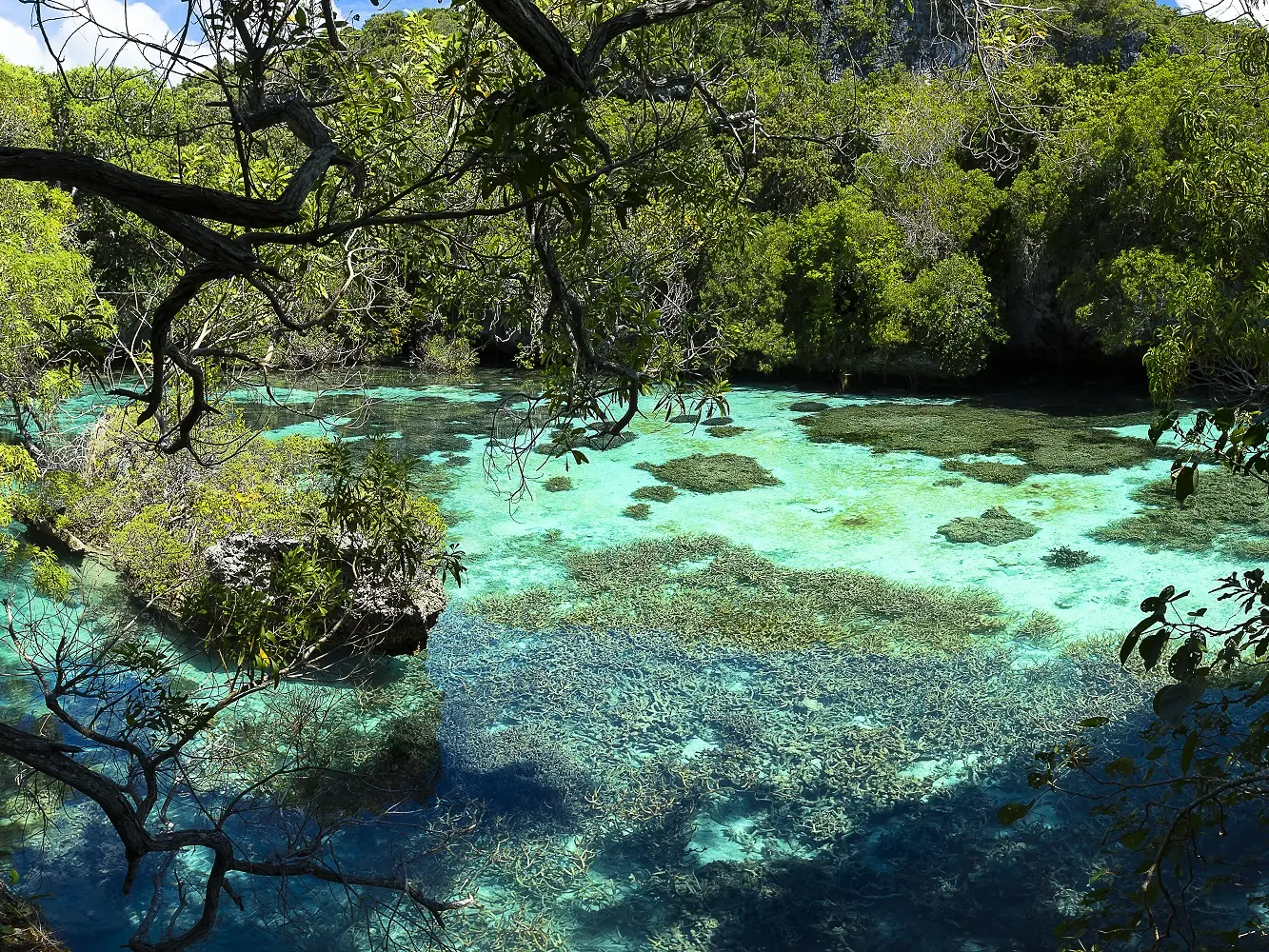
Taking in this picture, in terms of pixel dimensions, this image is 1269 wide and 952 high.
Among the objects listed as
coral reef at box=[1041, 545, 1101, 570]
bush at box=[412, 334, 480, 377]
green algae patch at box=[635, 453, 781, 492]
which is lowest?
coral reef at box=[1041, 545, 1101, 570]

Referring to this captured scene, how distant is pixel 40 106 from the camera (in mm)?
24875

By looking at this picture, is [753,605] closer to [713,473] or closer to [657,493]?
[657,493]

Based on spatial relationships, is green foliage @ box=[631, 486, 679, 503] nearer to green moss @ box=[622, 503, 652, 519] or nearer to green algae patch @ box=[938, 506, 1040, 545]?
green moss @ box=[622, 503, 652, 519]

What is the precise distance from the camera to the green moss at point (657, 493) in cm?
1541

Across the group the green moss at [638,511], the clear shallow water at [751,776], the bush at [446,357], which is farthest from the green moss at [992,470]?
the bush at [446,357]

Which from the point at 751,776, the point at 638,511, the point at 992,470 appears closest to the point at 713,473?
the point at 638,511

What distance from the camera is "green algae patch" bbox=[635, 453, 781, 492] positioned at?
1600 cm

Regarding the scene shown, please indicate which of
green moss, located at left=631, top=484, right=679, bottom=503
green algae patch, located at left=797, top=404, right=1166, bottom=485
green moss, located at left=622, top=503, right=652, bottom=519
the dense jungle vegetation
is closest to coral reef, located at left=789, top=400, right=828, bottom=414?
green algae patch, located at left=797, top=404, right=1166, bottom=485

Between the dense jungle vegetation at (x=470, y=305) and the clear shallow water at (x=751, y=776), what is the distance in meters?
0.43

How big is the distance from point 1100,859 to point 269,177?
699 cm

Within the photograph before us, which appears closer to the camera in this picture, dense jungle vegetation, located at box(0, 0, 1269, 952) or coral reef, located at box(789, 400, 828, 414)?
dense jungle vegetation, located at box(0, 0, 1269, 952)

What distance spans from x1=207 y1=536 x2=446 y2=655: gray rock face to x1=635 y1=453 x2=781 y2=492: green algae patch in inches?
270

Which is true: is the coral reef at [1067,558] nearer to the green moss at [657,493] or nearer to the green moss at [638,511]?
the green moss at [638,511]

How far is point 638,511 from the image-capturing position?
14.7m
